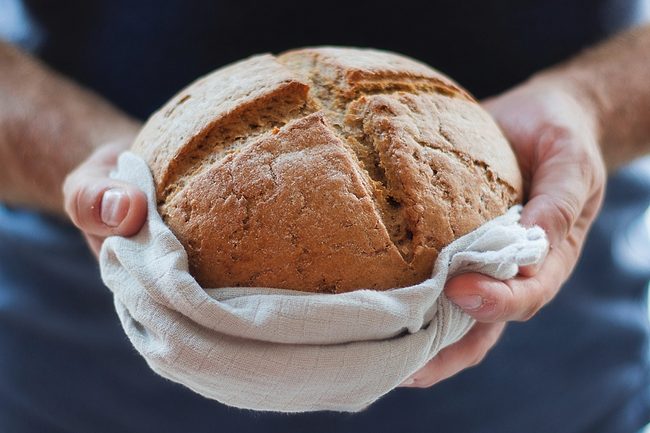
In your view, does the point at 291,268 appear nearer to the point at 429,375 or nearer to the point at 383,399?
the point at 429,375

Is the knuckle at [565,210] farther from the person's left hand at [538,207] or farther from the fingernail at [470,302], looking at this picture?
the fingernail at [470,302]

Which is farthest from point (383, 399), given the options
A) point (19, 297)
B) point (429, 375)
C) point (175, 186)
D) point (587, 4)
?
point (587, 4)

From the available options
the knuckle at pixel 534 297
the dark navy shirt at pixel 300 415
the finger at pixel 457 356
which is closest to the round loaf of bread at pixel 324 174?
the knuckle at pixel 534 297

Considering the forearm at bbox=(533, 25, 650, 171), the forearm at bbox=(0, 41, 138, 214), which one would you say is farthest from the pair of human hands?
the forearm at bbox=(0, 41, 138, 214)

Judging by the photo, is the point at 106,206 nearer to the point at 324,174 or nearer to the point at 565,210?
the point at 324,174

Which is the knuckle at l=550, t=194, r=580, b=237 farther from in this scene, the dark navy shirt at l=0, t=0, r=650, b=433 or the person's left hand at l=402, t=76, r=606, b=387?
the dark navy shirt at l=0, t=0, r=650, b=433

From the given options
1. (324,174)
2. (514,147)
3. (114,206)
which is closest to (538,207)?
(514,147)

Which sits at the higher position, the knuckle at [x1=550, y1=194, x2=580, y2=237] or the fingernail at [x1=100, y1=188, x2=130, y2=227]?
the fingernail at [x1=100, y1=188, x2=130, y2=227]
